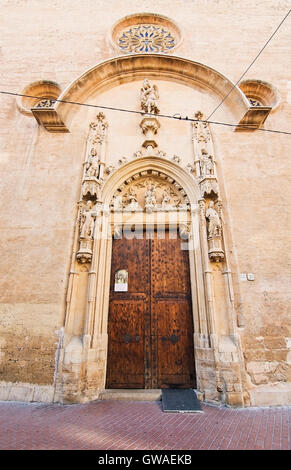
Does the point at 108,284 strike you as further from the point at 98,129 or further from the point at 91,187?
the point at 98,129

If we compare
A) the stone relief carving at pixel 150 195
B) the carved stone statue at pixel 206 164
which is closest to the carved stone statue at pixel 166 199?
the stone relief carving at pixel 150 195

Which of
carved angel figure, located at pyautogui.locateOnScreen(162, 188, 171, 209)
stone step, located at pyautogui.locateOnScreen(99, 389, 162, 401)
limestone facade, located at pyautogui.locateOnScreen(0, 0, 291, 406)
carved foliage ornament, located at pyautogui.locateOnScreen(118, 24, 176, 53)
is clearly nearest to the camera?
stone step, located at pyautogui.locateOnScreen(99, 389, 162, 401)

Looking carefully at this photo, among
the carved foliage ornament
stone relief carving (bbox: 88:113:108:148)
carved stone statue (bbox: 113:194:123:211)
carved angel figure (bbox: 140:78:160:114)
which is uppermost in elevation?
the carved foliage ornament

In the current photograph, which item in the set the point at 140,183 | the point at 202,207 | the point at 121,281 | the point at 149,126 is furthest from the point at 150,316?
the point at 149,126

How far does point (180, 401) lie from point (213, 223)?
11.4 feet

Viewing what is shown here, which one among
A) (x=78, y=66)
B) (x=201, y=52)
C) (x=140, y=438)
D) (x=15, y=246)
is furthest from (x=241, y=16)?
(x=140, y=438)

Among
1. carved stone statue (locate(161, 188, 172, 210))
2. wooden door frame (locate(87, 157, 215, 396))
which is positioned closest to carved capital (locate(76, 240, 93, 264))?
wooden door frame (locate(87, 157, 215, 396))

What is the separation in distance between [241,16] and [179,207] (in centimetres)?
782

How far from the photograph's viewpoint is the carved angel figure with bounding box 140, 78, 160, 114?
652 cm

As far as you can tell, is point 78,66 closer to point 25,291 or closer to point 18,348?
point 25,291

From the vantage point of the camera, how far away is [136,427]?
3.14 metres

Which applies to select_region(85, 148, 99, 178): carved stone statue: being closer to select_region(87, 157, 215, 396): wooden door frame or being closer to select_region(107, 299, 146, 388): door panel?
select_region(87, 157, 215, 396): wooden door frame

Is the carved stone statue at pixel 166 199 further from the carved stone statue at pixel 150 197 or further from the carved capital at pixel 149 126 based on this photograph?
the carved capital at pixel 149 126

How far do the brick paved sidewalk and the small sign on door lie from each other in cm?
212
